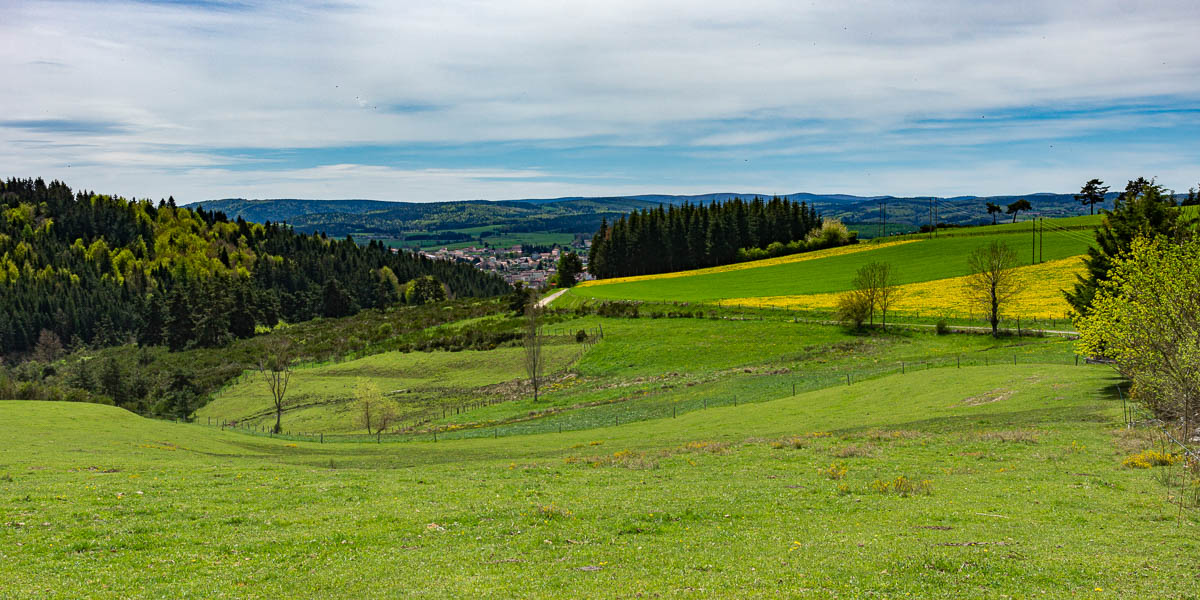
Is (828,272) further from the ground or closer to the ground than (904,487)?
further from the ground

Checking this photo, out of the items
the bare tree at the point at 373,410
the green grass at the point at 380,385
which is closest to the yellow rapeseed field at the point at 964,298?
the green grass at the point at 380,385

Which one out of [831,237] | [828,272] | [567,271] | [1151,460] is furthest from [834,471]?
[831,237]

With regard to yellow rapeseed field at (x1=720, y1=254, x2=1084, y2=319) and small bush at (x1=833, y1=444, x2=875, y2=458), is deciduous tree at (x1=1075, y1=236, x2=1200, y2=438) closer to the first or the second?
small bush at (x1=833, y1=444, x2=875, y2=458)

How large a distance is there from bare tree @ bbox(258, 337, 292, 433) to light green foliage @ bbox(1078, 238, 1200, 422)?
6469 cm

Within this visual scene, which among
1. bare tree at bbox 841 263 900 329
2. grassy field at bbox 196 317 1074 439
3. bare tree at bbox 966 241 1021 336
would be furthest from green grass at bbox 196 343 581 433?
bare tree at bbox 966 241 1021 336

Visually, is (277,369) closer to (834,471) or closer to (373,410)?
(373,410)

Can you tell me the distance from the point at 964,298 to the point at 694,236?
272 ft

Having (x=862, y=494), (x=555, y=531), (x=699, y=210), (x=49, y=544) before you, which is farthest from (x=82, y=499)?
(x=699, y=210)

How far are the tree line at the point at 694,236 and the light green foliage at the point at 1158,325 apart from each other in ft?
422

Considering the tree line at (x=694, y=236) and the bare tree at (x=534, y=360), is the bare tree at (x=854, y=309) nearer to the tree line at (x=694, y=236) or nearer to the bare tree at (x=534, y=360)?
the bare tree at (x=534, y=360)

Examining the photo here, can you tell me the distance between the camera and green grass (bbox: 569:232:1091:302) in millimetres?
107750

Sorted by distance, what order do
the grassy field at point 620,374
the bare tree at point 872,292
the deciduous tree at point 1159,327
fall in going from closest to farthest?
the deciduous tree at point 1159,327
the grassy field at point 620,374
the bare tree at point 872,292

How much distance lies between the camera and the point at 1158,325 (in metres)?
24.4

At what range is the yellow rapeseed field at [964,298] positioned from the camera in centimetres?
7681
